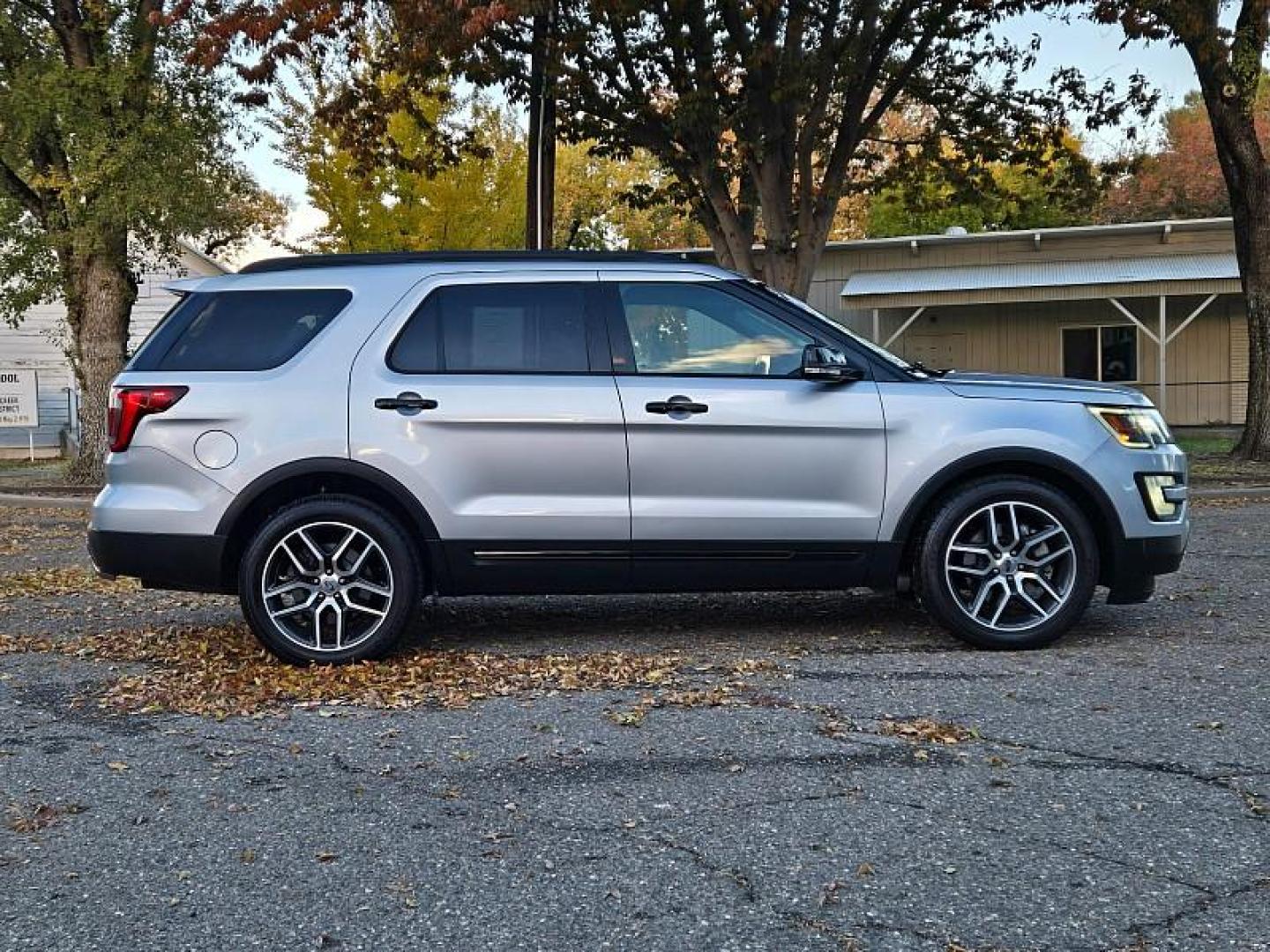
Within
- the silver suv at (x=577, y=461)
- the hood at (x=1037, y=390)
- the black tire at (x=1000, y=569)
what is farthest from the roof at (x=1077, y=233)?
the black tire at (x=1000, y=569)

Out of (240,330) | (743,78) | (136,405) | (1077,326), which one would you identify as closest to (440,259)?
(240,330)

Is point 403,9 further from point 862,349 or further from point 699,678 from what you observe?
point 699,678

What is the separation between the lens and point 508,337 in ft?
20.6

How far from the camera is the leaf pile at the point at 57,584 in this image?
28.8 feet

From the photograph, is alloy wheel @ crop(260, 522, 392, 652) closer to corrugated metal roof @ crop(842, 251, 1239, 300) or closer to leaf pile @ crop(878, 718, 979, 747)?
leaf pile @ crop(878, 718, 979, 747)

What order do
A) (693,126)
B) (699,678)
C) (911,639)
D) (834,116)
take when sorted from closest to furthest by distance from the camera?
(699,678)
(911,639)
(693,126)
(834,116)

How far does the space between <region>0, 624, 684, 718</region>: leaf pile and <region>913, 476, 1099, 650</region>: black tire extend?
4.19 ft

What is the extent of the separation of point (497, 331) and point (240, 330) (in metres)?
1.21

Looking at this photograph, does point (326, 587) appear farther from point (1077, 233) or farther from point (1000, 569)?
point (1077, 233)

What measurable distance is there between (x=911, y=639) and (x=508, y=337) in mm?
2478

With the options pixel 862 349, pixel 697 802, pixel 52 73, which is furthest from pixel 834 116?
pixel 697 802

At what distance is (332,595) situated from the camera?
6016 mm

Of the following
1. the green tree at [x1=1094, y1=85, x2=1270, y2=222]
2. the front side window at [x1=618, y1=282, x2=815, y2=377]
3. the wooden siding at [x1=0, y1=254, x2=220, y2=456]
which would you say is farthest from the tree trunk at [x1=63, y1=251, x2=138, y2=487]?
the green tree at [x1=1094, y1=85, x2=1270, y2=222]

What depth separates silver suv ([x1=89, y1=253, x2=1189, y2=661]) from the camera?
6.03 meters
